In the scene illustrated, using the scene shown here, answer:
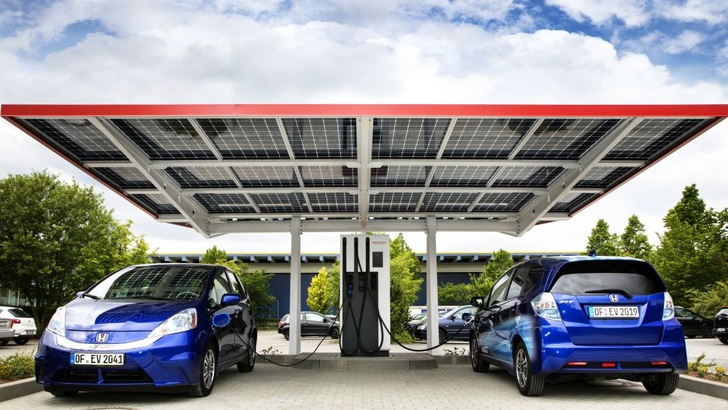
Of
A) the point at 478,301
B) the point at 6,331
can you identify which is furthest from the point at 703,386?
the point at 6,331

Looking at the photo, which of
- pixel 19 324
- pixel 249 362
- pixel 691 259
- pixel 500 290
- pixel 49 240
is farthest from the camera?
pixel 691 259

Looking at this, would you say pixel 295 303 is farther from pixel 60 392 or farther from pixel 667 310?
pixel 667 310

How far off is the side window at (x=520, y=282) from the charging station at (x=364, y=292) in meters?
4.02

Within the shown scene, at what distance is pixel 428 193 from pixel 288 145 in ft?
12.9

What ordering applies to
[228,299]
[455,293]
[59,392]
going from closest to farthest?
[59,392] → [228,299] → [455,293]

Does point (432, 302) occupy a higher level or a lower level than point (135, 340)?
higher

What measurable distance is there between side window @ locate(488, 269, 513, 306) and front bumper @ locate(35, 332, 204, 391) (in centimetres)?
501

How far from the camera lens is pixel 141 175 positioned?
12.2m

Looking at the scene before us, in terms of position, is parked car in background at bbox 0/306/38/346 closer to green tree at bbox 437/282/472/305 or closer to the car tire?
the car tire

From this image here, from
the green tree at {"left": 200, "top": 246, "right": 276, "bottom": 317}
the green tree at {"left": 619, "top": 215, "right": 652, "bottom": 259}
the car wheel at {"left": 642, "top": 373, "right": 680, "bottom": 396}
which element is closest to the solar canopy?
the car wheel at {"left": 642, "top": 373, "right": 680, "bottom": 396}

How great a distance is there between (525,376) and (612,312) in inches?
55.7

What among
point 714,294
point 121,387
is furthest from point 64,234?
point 714,294

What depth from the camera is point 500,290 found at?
1048 cm

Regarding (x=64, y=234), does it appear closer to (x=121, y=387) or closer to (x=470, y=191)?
(x=470, y=191)
